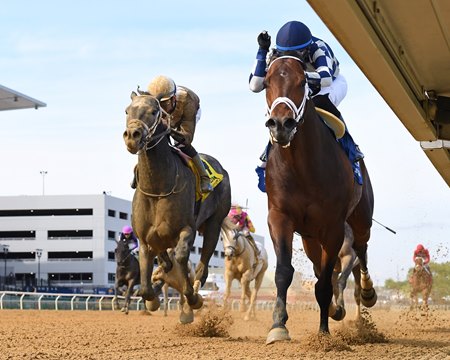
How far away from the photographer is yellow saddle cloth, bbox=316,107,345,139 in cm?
739

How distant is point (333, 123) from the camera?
7418 mm

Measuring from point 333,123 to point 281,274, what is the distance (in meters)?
1.59

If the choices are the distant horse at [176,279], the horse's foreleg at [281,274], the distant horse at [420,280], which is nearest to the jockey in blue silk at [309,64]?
the horse's foreleg at [281,274]

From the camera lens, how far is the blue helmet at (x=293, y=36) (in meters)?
6.83

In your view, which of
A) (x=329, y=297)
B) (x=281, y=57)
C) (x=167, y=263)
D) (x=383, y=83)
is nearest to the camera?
(x=281, y=57)

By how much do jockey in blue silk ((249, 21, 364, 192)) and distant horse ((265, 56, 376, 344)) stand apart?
22 cm

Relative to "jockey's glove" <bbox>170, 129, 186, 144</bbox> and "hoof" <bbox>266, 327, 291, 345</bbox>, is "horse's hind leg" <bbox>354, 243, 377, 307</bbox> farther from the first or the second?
"hoof" <bbox>266, 327, 291, 345</bbox>

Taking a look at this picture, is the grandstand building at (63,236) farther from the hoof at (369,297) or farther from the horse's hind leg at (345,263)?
the hoof at (369,297)

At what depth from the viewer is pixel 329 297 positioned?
716 centimetres

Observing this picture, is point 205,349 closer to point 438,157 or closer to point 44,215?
point 438,157

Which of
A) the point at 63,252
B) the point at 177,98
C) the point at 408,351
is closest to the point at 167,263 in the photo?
the point at 177,98

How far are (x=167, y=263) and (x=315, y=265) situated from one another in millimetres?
2293

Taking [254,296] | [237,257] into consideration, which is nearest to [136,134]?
[254,296]

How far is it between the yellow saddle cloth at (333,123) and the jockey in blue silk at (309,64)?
0.14m
